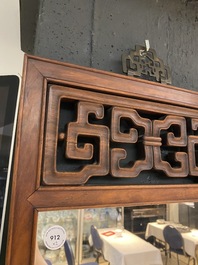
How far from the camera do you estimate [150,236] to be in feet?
2.34

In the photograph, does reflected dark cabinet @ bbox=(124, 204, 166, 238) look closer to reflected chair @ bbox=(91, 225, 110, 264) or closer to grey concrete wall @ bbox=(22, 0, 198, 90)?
reflected chair @ bbox=(91, 225, 110, 264)

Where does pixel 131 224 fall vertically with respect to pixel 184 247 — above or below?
above

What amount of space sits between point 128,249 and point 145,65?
66 centimetres

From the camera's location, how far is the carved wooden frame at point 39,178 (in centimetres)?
50

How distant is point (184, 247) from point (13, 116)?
80 cm

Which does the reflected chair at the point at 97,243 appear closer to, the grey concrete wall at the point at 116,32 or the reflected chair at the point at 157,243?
the reflected chair at the point at 157,243

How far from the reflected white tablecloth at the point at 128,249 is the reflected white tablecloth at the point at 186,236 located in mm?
43

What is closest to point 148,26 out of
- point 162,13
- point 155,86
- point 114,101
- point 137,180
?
point 162,13

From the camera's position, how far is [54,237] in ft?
1.90

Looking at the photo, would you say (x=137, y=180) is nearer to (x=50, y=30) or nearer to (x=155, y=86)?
(x=155, y=86)

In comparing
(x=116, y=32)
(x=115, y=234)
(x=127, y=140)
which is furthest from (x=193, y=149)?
(x=116, y=32)

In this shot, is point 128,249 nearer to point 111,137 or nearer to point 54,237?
→ point 54,237

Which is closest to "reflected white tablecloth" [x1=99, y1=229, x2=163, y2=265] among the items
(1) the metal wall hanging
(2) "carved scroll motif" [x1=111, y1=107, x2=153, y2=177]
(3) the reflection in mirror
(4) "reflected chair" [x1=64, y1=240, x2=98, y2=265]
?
(3) the reflection in mirror

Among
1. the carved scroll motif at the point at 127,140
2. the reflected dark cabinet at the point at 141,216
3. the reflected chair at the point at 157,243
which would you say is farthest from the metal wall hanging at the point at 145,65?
the reflected chair at the point at 157,243
